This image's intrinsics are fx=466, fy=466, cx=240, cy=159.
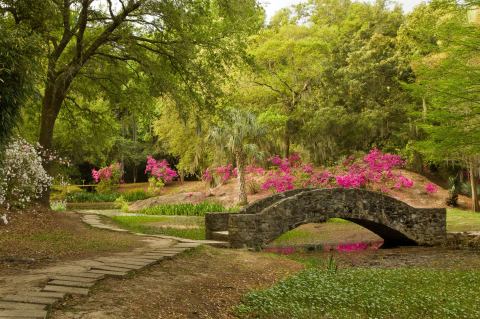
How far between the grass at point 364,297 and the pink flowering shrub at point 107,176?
96.4 ft

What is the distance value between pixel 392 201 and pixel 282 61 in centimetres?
1609

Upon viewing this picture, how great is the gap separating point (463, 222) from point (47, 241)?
15.6m

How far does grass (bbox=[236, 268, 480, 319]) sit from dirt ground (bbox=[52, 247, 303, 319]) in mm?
437

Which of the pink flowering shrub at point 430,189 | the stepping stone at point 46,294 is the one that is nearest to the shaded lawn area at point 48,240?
the stepping stone at point 46,294

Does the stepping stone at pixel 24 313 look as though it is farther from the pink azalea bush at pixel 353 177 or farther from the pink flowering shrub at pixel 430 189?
the pink flowering shrub at pixel 430 189

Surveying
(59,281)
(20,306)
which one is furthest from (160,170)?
(20,306)

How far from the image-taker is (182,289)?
6.79m

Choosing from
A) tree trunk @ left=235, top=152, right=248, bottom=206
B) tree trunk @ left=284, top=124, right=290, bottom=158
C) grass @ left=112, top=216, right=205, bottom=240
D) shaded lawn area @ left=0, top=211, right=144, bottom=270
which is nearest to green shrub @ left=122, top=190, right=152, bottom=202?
tree trunk @ left=235, top=152, right=248, bottom=206

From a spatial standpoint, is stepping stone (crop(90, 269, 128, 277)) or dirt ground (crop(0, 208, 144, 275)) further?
dirt ground (crop(0, 208, 144, 275))

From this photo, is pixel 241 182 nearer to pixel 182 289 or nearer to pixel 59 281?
pixel 182 289

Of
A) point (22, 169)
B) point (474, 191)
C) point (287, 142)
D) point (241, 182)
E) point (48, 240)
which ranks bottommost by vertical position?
point (474, 191)

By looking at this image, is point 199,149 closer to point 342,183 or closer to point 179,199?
point 179,199

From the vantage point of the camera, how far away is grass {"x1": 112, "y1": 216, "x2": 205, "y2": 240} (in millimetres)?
15511

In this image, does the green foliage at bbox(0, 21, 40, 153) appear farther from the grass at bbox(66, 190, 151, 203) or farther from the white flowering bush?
the grass at bbox(66, 190, 151, 203)
